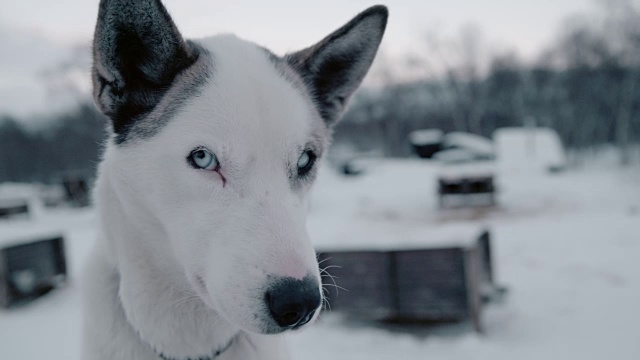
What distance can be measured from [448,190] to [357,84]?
48.2 feet

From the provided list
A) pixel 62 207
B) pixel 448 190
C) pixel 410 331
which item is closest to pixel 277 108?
pixel 410 331

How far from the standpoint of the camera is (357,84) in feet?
7.63

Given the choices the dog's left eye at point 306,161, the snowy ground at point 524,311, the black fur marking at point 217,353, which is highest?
the dog's left eye at point 306,161

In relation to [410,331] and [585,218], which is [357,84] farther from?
[585,218]

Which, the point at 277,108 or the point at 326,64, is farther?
the point at 326,64

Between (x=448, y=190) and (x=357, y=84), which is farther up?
(x=357, y=84)

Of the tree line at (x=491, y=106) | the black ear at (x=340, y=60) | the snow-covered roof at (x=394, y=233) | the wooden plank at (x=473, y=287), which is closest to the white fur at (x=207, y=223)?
the black ear at (x=340, y=60)

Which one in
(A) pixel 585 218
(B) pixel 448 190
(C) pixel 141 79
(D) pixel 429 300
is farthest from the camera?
(B) pixel 448 190

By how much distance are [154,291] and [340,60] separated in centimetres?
134

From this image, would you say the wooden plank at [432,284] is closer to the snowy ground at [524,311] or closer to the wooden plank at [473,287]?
the wooden plank at [473,287]

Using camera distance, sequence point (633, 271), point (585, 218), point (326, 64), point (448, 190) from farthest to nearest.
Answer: point (448, 190)
point (585, 218)
point (633, 271)
point (326, 64)

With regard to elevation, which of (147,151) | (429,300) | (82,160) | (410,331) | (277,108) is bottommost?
(410,331)

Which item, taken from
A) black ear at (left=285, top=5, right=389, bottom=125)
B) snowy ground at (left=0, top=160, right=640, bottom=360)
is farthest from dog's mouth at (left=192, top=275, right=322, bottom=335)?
snowy ground at (left=0, top=160, right=640, bottom=360)

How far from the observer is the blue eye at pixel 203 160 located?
1.55 metres
